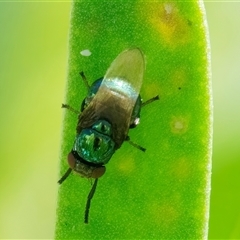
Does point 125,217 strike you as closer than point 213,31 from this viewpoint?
Yes

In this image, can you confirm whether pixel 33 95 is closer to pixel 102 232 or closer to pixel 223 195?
pixel 102 232

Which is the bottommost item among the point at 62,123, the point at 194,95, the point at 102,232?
the point at 102,232

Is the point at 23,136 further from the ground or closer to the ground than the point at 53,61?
closer to the ground

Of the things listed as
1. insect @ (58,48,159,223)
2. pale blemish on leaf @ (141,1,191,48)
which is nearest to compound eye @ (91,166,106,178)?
insect @ (58,48,159,223)

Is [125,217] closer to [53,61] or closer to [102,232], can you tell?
[102,232]

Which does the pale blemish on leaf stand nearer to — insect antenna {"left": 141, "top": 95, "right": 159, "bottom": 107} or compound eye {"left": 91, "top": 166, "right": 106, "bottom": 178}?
insect antenna {"left": 141, "top": 95, "right": 159, "bottom": 107}

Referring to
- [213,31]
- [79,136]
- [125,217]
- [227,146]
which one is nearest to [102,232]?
[125,217]
